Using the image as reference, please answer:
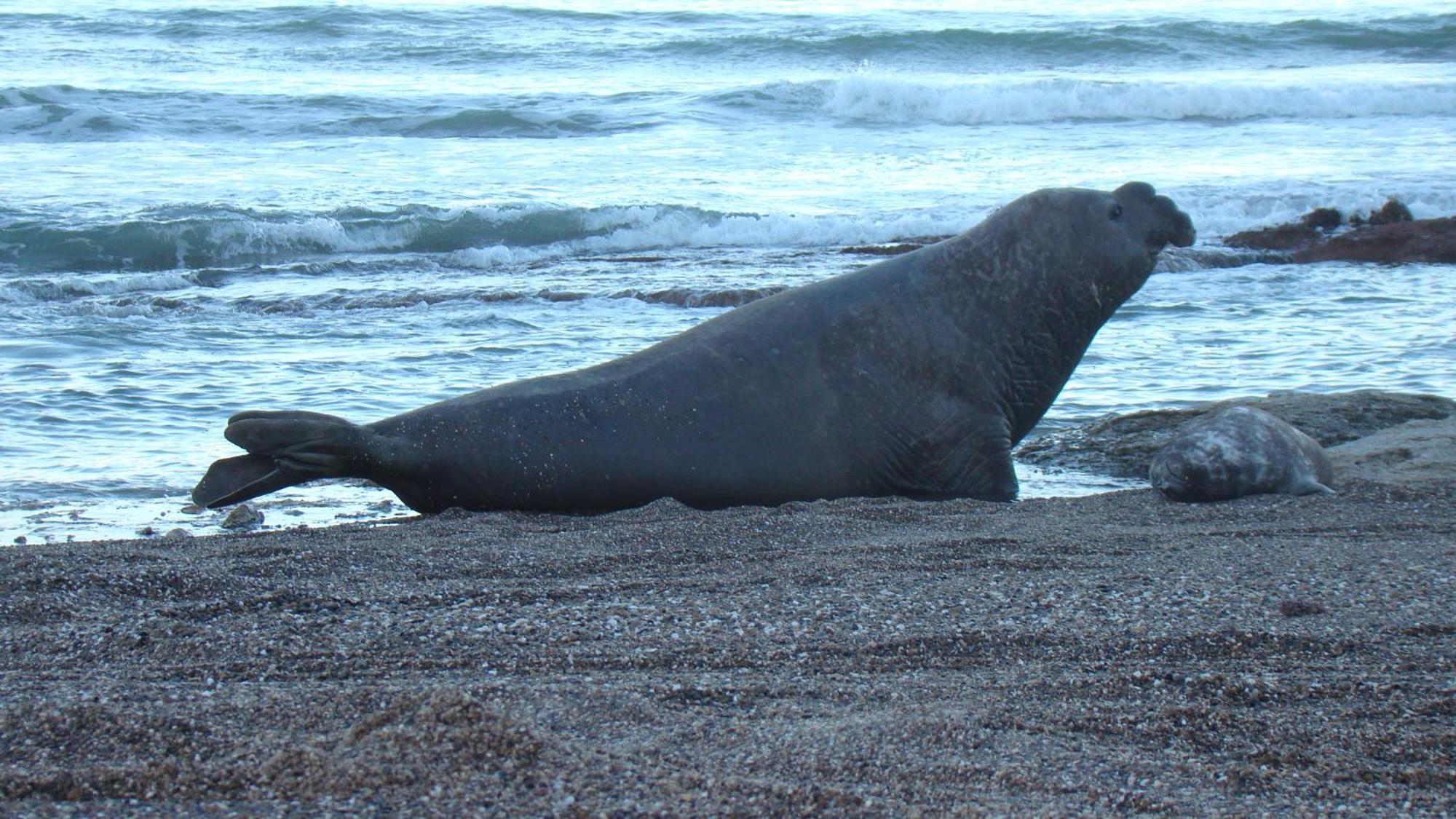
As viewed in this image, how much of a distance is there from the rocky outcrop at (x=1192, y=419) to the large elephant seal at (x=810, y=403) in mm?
561

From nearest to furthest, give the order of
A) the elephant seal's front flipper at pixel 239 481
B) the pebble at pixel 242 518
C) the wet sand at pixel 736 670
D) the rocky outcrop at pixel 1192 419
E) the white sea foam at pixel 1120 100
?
the wet sand at pixel 736 670, the elephant seal's front flipper at pixel 239 481, the pebble at pixel 242 518, the rocky outcrop at pixel 1192 419, the white sea foam at pixel 1120 100

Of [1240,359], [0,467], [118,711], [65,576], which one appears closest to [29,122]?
[0,467]

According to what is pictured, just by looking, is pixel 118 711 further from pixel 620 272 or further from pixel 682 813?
pixel 620 272

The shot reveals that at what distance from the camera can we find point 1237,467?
19.4 feet

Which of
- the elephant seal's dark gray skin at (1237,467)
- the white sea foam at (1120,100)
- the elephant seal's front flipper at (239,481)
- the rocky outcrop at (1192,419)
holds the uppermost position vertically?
the white sea foam at (1120,100)

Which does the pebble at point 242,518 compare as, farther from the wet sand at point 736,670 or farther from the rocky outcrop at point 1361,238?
the rocky outcrop at point 1361,238

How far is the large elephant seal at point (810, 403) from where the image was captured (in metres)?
5.54

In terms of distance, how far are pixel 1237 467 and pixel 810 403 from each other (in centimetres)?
167

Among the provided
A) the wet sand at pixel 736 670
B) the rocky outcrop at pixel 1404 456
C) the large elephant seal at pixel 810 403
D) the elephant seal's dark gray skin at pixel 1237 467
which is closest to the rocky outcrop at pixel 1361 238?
the rocky outcrop at pixel 1404 456

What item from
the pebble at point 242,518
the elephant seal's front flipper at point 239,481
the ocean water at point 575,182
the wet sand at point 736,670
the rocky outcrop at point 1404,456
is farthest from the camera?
the ocean water at point 575,182

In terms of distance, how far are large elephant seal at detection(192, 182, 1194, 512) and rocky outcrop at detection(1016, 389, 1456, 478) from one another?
22.1 inches

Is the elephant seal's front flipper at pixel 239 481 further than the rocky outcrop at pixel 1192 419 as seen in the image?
No

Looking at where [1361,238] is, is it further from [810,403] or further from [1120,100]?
[1120,100]

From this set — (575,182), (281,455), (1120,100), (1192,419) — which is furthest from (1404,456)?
(1120,100)
